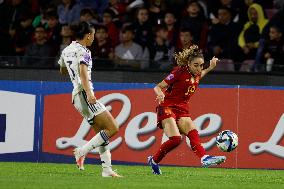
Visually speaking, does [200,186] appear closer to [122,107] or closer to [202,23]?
[122,107]

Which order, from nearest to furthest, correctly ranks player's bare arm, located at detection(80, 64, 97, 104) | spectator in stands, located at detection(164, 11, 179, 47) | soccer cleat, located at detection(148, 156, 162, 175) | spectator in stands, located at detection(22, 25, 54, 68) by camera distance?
player's bare arm, located at detection(80, 64, 97, 104) → soccer cleat, located at detection(148, 156, 162, 175) → spectator in stands, located at detection(22, 25, 54, 68) → spectator in stands, located at detection(164, 11, 179, 47)

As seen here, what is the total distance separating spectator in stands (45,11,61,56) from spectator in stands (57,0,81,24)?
0.80 ft

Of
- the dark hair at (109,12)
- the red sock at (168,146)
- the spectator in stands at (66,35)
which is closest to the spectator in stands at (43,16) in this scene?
the spectator in stands at (66,35)

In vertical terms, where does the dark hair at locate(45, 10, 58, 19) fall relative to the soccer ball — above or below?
above

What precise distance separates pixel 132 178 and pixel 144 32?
6848 millimetres

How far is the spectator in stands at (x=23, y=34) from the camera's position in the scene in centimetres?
1972

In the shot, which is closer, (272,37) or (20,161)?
(20,161)

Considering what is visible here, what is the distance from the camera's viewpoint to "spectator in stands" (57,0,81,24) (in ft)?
67.7

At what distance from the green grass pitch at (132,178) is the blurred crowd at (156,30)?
221cm

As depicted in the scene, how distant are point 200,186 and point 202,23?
790 cm

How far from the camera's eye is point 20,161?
16938 millimetres

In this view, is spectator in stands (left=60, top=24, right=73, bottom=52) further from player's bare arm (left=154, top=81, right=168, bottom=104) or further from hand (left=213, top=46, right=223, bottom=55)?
player's bare arm (left=154, top=81, right=168, bottom=104)

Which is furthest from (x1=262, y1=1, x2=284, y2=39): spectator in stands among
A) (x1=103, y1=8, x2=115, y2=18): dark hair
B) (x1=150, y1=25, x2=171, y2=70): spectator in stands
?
(x1=103, y1=8, x2=115, y2=18): dark hair

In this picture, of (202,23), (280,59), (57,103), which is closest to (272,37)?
(280,59)
